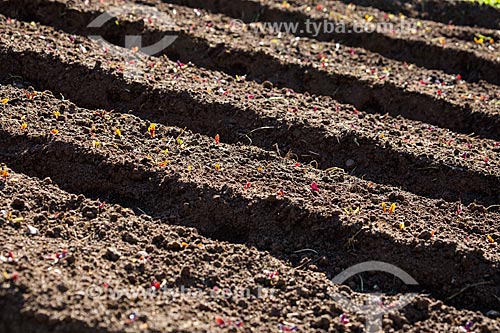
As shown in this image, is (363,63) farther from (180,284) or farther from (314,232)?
(180,284)

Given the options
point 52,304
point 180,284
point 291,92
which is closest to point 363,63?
point 291,92

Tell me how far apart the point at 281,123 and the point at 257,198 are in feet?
2.48

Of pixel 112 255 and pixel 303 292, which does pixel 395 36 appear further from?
pixel 112 255

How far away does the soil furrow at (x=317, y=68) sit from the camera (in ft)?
15.8

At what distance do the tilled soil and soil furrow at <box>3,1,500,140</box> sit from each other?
0.05ft

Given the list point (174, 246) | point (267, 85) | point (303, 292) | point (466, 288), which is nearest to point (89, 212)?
point (174, 246)

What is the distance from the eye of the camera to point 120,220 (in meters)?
3.66

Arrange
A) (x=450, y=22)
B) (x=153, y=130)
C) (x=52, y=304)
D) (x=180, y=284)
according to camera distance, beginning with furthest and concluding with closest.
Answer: (x=450, y=22), (x=153, y=130), (x=180, y=284), (x=52, y=304)

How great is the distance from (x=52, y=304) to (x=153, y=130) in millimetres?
1468

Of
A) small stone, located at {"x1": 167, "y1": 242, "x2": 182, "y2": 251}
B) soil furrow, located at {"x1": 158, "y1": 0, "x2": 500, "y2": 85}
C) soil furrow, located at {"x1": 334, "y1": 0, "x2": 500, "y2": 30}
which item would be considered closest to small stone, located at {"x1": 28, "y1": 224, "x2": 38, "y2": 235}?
small stone, located at {"x1": 167, "y1": 242, "x2": 182, "y2": 251}

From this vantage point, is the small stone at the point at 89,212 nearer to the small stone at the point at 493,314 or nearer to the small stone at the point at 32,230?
the small stone at the point at 32,230

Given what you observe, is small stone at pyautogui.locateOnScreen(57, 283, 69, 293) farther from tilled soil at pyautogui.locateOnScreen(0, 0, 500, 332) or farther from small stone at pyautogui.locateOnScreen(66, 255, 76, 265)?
small stone at pyautogui.locateOnScreen(66, 255, 76, 265)

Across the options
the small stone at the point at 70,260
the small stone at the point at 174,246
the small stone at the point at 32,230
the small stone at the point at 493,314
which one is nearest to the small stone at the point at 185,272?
the small stone at the point at 174,246

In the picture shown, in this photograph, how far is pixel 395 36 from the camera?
5551 millimetres
